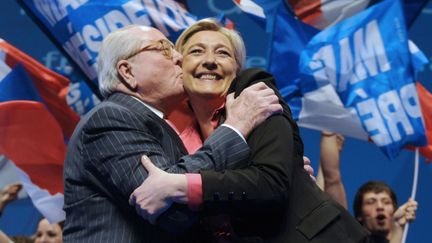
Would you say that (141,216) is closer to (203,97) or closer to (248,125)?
(248,125)

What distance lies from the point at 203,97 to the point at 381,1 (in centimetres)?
281

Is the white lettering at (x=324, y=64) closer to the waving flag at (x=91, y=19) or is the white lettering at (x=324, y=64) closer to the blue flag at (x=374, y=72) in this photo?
the blue flag at (x=374, y=72)

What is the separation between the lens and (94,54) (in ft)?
16.7

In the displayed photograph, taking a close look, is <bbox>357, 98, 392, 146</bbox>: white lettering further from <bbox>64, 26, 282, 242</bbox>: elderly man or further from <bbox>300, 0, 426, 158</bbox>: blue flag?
<bbox>64, 26, 282, 242</bbox>: elderly man

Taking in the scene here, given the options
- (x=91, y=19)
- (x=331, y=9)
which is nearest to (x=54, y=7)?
(x=91, y=19)

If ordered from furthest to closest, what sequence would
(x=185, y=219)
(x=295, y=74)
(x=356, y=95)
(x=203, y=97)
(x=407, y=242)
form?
(x=407, y=242) < (x=295, y=74) < (x=356, y=95) < (x=203, y=97) < (x=185, y=219)

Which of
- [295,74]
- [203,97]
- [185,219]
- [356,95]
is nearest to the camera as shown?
[185,219]

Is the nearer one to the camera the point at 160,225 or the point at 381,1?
the point at 160,225

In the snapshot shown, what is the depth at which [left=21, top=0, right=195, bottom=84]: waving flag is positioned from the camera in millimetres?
5094

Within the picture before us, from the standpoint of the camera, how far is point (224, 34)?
292cm

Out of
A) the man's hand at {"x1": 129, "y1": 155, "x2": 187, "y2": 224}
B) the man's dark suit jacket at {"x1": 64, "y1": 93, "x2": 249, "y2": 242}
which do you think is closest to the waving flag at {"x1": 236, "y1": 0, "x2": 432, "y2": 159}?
the man's dark suit jacket at {"x1": 64, "y1": 93, "x2": 249, "y2": 242}

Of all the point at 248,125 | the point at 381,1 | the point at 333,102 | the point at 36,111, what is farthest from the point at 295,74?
the point at 248,125

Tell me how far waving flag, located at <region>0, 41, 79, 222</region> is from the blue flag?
1493 millimetres

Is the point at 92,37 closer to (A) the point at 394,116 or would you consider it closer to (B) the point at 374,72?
(B) the point at 374,72
